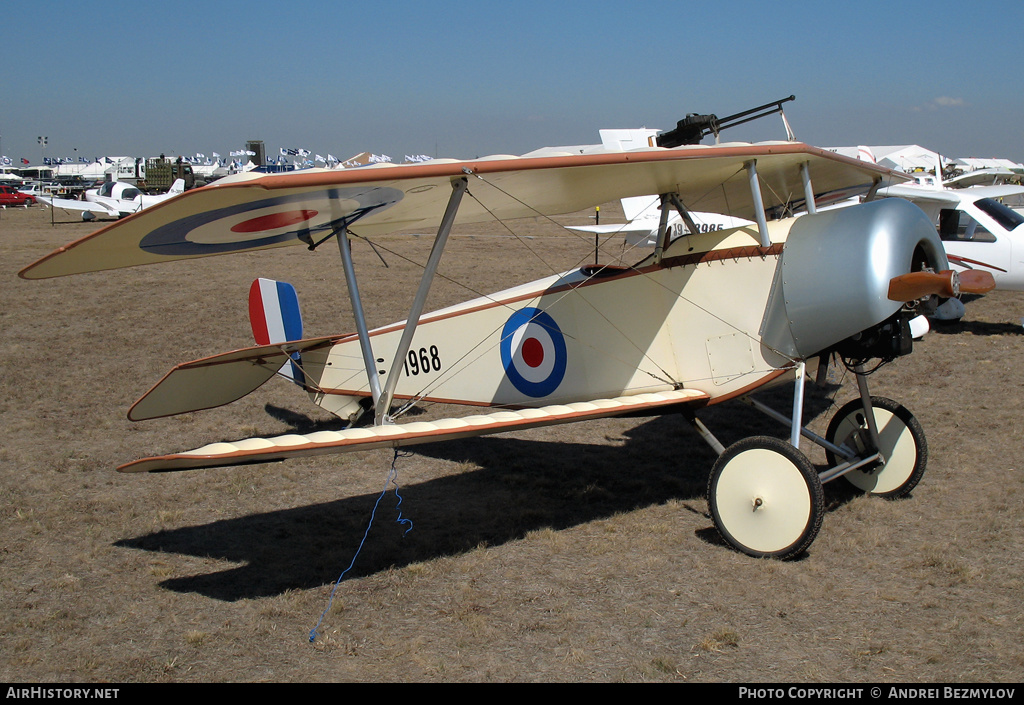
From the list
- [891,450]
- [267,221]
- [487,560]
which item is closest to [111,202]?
[267,221]

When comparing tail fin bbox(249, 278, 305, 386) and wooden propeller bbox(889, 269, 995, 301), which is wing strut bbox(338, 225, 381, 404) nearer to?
tail fin bbox(249, 278, 305, 386)

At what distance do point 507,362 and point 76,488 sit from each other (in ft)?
10.7

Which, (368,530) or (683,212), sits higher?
(683,212)

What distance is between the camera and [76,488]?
5539 millimetres

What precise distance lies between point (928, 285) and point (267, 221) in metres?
3.55

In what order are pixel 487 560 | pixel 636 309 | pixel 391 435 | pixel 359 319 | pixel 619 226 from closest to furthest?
1. pixel 391 435
2. pixel 487 560
3. pixel 359 319
4. pixel 636 309
5. pixel 619 226

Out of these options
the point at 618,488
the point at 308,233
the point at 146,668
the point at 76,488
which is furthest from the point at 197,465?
the point at 618,488

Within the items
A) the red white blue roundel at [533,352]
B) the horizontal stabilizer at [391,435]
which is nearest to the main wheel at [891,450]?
the horizontal stabilizer at [391,435]

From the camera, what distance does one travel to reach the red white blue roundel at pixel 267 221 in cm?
375

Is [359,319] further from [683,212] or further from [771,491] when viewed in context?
[771,491]

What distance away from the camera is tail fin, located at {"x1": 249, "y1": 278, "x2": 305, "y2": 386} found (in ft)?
22.6

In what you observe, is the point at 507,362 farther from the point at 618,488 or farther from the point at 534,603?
the point at 534,603

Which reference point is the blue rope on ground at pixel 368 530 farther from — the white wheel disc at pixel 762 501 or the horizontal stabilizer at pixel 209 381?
the white wheel disc at pixel 762 501

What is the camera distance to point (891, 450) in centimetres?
525
